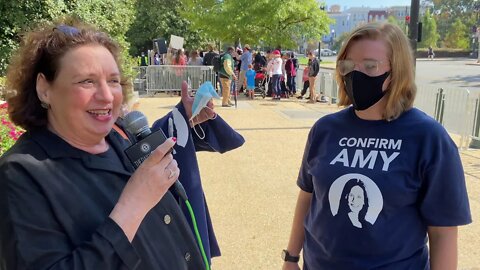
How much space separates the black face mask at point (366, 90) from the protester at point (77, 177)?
947 millimetres

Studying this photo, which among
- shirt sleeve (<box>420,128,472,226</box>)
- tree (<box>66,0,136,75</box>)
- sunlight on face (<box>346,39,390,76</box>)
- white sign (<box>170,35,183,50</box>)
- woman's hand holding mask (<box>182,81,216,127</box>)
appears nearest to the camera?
shirt sleeve (<box>420,128,472,226</box>)

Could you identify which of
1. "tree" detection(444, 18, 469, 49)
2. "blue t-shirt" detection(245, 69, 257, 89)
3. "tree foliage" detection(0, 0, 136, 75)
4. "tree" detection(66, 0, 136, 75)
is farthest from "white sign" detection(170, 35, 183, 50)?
"tree" detection(444, 18, 469, 49)

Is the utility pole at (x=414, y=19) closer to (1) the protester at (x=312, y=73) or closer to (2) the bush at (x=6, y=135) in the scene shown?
(1) the protester at (x=312, y=73)

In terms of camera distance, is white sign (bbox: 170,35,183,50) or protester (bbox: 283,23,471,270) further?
white sign (bbox: 170,35,183,50)

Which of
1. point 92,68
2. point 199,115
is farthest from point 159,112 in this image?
point 92,68

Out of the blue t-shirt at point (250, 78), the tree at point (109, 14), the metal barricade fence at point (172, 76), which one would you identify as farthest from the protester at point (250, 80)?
the tree at point (109, 14)

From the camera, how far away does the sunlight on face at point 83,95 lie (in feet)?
4.64

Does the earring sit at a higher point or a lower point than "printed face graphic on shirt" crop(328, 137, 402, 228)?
higher

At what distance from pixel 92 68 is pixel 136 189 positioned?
410 millimetres

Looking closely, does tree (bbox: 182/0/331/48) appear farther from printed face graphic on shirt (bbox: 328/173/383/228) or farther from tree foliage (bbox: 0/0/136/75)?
printed face graphic on shirt (bbox: 328/173/383/228)

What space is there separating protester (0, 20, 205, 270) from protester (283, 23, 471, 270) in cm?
69

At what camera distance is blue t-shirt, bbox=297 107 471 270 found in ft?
5.99

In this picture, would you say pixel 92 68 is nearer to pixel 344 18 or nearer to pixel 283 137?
pixel 283 137

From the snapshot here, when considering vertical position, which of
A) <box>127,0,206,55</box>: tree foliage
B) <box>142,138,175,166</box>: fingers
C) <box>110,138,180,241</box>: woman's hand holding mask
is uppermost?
<box>127,0,206,55</box>: tree foliage
